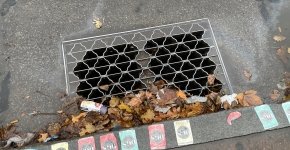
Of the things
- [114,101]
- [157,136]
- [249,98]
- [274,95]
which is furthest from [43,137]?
[274,95]

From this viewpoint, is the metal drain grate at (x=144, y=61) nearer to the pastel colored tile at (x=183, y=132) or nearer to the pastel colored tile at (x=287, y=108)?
the pastel colored tile at (x=183, y=132)

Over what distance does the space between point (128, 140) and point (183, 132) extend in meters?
0.46

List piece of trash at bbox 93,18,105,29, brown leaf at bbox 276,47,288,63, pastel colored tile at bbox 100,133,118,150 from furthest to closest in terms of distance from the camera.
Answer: piece of trash at bbox 93,18,105,29
brown leaf at bbox 276,47,288,63
pastel colored tile at bbox 100,133,118,150

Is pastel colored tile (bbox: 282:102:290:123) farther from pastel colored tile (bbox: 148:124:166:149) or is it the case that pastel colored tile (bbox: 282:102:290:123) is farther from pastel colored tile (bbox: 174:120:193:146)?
pastel colored tile (bbox: 148:124:166:149)

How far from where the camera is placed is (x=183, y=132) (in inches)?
91.6

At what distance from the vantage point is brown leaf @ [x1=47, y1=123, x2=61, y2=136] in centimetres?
237

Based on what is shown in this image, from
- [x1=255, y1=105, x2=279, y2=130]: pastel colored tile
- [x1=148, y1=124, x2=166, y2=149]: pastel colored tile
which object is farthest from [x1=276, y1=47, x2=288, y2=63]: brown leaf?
[x1=148, y1=124, x2=166, y2=149]: pastel colored tile

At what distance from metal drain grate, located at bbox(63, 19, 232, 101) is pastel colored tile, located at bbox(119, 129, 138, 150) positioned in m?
0.41

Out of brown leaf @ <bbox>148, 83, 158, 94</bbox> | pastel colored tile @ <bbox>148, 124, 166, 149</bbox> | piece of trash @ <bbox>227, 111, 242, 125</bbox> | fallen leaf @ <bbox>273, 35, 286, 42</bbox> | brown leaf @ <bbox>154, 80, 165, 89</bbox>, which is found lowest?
pastel colored tile @ <bbox>148, 124, 166, 149</bbox>

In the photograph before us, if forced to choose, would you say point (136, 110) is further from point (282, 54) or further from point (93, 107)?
point (282, 54)

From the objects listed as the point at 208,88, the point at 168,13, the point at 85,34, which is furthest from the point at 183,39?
the point at 85,34

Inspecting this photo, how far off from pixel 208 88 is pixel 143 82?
1.99 ft

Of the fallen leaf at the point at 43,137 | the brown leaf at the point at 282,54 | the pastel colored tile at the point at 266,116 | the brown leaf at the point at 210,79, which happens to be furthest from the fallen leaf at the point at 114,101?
the brown leaf at the point at 282,54

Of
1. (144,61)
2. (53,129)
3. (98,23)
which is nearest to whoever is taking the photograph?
(53,129)
